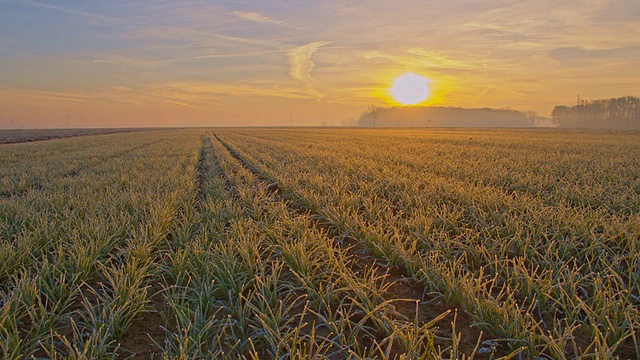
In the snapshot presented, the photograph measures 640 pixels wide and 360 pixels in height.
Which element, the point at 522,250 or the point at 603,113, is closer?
the point at 522,250

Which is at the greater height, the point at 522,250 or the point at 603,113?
the point at 603,113

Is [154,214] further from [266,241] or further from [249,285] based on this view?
[249,285]

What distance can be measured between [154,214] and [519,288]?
4.59 meters

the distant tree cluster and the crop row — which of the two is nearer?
the crop row

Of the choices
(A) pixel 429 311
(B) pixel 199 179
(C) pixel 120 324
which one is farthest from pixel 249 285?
(B) pixel 199 179

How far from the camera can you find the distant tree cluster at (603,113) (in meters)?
152

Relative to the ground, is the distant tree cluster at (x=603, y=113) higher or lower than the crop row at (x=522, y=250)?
higher

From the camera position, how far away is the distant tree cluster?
15200 centimetres

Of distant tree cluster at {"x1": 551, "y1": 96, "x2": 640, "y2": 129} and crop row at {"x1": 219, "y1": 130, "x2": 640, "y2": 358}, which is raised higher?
distant tree cluster at {"x1": 551, "y1": 96, "x2": 640, "y2": 129}

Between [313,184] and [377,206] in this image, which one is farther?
[313,184]

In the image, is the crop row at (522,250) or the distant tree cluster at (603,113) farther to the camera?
the distant tree cluster at (603,113)

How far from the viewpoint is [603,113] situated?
164 metres

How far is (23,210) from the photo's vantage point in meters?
5.09

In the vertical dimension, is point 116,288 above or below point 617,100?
below
